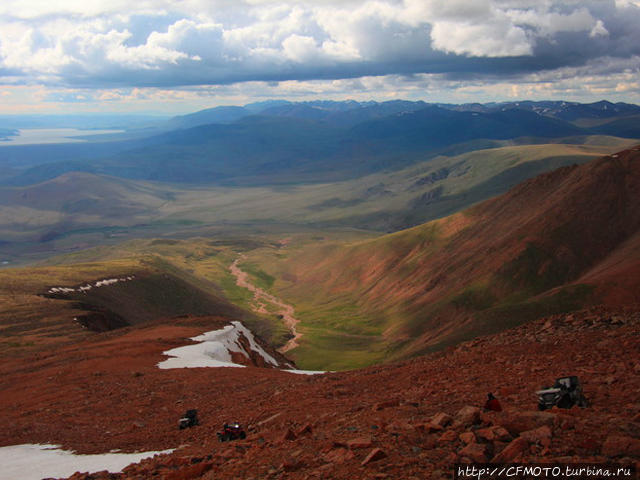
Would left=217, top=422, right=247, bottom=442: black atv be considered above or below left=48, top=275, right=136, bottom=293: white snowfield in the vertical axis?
above

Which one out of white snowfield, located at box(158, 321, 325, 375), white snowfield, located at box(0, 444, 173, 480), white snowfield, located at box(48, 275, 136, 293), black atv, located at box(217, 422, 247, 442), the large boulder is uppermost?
the large boulder

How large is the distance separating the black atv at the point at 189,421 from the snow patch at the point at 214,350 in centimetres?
1650

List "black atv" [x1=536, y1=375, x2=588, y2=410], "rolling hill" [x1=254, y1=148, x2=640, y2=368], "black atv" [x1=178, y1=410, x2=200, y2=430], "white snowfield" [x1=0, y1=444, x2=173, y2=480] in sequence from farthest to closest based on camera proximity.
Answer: "rolling hill" [x1=254, y1=148, x2=640, y2=368], "black atv" [x1=178, y1=410, x2=200, y2=430], "white snowfield" [x1=0, y1=444, x2=173, y2=480], "black atv" [x1=536, y1=375, x2=588, y2=410]

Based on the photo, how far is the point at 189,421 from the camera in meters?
24.9

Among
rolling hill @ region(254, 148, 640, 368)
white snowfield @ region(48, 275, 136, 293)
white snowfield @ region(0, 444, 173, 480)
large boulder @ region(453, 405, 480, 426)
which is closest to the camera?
large boulder @ region(453, 405, 480, 426)

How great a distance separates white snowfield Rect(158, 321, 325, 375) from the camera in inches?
1697

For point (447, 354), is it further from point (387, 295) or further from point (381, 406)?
point (387, 295)

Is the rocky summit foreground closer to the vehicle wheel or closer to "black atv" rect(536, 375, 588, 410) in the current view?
"black atv" rect(536, 375, 588, 410)

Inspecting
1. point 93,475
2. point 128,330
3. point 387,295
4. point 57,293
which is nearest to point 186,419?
point 93,475

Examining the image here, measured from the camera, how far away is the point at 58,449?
2305 centimetres

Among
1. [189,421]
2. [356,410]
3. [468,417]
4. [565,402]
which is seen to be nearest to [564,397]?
[565,402]

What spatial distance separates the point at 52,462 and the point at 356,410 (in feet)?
40.1

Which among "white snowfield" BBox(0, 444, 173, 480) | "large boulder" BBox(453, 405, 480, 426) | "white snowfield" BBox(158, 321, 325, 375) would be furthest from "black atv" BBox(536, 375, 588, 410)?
"white snowfield" BBox(158, 321, 325, 375)

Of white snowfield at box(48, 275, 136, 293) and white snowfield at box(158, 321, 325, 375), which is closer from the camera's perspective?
white snowfield at box(158, 321, 325, 375)
